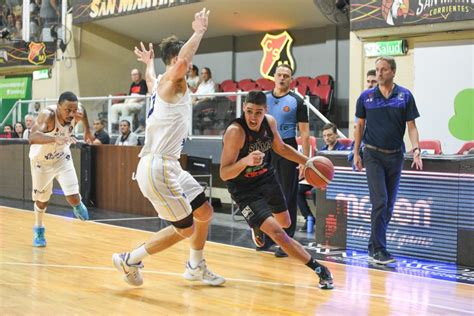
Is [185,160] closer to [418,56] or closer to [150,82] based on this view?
[418,56]

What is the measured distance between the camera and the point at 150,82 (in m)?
5.45

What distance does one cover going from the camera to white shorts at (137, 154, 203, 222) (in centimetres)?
486

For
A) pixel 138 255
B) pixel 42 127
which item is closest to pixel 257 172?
pixel 138 255

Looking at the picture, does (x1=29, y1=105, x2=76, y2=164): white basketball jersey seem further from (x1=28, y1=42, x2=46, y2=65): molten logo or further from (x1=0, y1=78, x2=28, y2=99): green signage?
(x1=0, y1=78, x2=28, y2=99): green signage

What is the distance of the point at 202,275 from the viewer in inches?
211

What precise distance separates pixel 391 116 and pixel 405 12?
12.7ft

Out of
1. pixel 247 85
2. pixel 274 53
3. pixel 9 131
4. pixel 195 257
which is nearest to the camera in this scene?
pixel 195 257

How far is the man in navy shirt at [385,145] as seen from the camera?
638 cm

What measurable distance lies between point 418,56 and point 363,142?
158 inches

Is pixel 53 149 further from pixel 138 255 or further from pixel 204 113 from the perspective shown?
pixel 204 113

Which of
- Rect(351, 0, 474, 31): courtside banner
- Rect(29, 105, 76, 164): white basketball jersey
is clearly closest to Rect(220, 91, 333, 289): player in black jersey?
Rect(29, 105, 76, 164): white basketball jersey

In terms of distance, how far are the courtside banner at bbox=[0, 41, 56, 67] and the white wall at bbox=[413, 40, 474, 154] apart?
10.2 meters

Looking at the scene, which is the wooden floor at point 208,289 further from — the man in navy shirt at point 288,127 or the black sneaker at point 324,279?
the man in navy shirt at point 288,127

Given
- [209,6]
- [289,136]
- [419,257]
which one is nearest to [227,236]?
[289,136]
